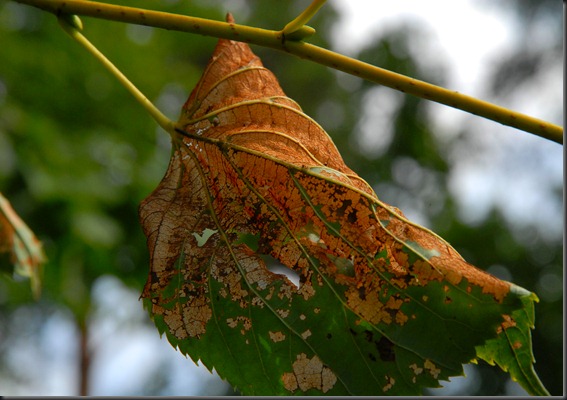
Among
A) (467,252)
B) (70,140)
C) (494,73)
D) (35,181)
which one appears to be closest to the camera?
(35,181)

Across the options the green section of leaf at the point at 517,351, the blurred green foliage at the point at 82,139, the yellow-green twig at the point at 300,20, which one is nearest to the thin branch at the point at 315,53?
the yellow-green twig at the point at 300,20

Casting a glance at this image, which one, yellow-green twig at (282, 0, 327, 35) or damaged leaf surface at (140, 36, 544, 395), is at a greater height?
yellow-green twig at (282, 0, 327, 35)

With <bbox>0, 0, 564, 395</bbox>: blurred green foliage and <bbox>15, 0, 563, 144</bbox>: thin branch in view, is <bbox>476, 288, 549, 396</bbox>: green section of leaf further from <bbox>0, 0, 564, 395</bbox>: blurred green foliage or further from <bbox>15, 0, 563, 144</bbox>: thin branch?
<bbox>0, 0, 564, 395</bbox>: blurred green foliage

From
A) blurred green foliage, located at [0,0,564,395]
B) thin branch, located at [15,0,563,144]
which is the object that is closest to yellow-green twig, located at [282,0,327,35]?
thin branch, located at [15,0,563,144]

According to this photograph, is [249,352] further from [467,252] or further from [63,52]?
[467,252]


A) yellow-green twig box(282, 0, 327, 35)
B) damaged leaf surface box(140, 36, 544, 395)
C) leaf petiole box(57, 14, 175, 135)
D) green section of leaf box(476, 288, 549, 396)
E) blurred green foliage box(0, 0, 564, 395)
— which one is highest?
blurred green foliage box(0, 0, 564, 395)

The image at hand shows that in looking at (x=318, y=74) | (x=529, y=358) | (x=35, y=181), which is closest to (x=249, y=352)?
(x=529, y=358)
